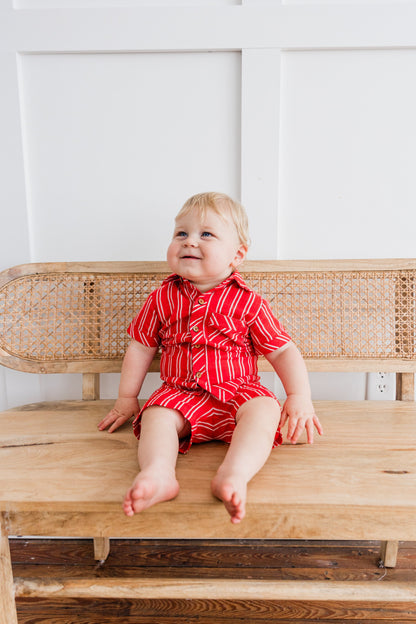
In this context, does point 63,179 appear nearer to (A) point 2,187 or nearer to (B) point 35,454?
(A) point 2,187

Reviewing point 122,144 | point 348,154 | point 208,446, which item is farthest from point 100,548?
point 348,154

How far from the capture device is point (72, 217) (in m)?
1.42

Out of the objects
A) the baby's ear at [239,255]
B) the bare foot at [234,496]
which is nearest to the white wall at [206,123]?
the baby's ear at [239,255]

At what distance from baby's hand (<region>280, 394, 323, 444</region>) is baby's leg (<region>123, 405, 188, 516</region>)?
0.75ft

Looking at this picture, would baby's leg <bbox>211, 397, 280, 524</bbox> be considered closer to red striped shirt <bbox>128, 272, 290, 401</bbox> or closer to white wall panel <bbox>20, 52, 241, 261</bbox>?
red striped shirt <bbox>128, 272, 290, 401</bbox>

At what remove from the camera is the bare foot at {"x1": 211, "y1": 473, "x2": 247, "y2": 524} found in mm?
687

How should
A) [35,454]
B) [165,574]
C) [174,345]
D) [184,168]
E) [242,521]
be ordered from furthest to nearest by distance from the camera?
[184,168] < [165,574] < [174,345] < [35,454] < [242,521]

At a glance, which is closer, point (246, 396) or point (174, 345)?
point (246, 396)

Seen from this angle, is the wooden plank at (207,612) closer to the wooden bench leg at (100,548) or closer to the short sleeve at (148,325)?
the wooden bench leg at (100,548)

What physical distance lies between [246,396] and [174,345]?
0.24 meters

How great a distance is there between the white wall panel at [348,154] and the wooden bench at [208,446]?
0.19 m

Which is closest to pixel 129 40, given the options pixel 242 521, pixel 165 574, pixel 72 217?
pixel 72 217

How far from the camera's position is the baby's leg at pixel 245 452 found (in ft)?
2.27

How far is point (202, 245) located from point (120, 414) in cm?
46
